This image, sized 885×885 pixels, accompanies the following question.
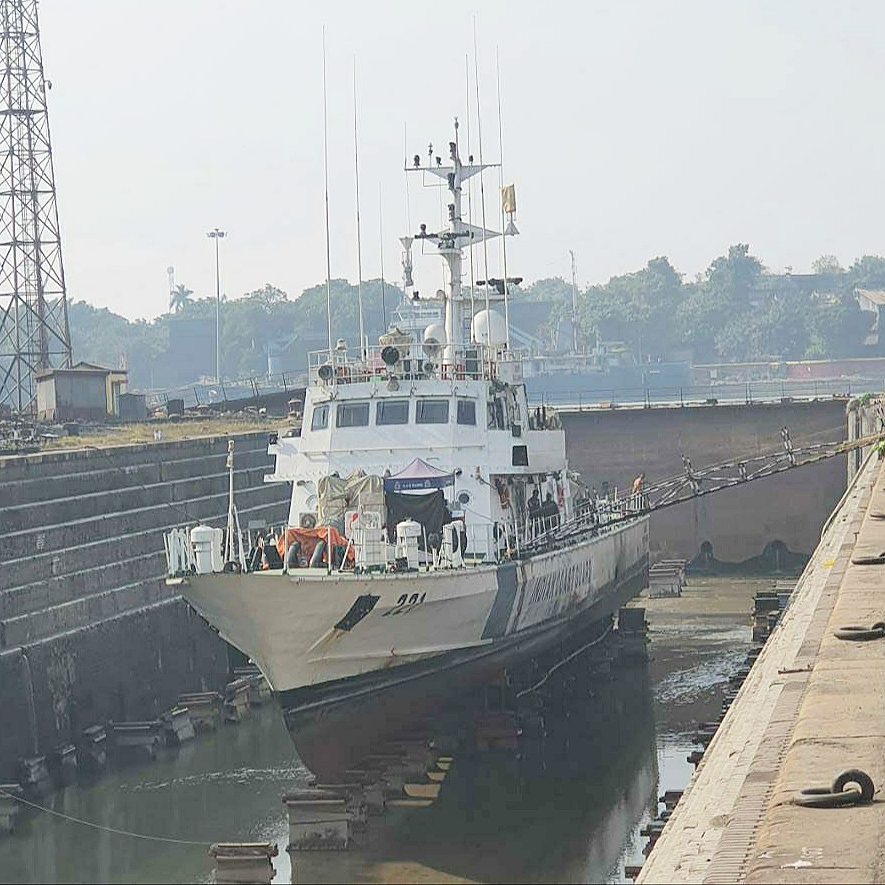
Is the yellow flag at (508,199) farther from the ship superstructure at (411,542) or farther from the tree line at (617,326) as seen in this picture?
the tree line at (617,326)

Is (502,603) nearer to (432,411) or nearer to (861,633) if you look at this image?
(432,411)

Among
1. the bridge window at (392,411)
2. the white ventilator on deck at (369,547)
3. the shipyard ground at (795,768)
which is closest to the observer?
the shipyard ground at (795,768)

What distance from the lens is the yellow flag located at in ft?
124

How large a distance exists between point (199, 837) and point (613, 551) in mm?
18052

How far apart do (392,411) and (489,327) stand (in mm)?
6373

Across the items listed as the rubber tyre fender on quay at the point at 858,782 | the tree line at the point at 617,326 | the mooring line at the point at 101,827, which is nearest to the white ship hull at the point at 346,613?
the mooring line at the point at 101,827

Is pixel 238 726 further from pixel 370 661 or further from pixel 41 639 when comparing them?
pixel 370 661

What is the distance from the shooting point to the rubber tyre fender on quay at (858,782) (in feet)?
36.9

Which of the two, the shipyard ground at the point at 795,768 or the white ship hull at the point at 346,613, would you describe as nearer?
the shipyard ground at the point at 795,768

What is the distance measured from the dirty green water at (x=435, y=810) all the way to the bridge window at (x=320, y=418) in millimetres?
5644

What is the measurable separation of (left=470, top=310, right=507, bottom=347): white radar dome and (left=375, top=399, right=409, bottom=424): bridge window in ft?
19.3

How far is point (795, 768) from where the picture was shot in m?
12.7

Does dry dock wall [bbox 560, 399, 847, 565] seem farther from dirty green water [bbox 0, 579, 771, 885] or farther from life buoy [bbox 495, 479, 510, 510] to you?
life buoy [bbox 495, 479, 510, 510]

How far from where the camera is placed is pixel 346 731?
26.1 m
